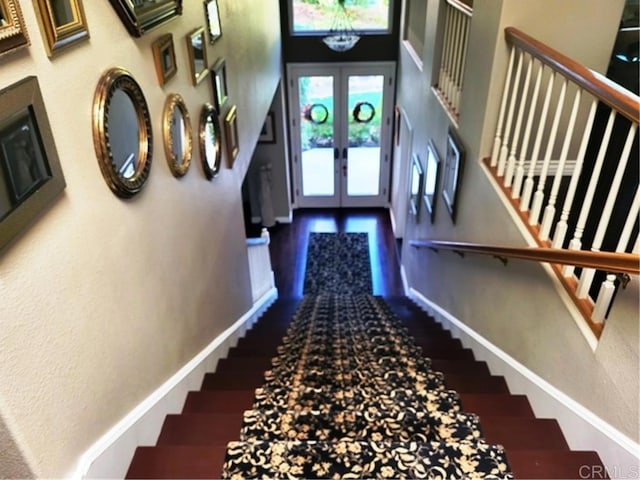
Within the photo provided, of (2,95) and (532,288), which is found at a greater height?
(2,95)

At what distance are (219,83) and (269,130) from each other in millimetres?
4241

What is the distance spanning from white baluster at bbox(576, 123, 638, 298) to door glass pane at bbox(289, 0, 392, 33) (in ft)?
18.5

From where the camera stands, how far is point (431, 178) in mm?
4348

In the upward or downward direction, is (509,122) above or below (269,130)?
above

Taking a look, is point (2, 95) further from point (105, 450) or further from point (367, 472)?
point (367, 472)

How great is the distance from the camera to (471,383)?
99.9 inches

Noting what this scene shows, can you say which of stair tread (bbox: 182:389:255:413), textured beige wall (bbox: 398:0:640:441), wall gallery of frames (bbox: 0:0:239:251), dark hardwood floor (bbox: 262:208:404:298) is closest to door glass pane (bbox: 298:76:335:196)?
dark hardwood floor (bbox: 262:208:404:298)

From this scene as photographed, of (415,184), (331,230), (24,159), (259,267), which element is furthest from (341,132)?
(24,159)

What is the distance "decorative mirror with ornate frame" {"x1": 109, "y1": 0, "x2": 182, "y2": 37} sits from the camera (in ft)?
5.32

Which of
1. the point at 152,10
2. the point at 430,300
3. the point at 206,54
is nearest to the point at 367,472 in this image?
the point at 152,10

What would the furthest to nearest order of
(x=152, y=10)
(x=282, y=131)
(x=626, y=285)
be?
(x=282, y=131), (x=152, y=10), (x=626, y=285)

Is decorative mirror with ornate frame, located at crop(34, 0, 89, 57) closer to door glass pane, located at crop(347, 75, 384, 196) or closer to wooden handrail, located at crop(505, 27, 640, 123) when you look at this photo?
wooden handrail, located at crop(505, 27, 640, 123)

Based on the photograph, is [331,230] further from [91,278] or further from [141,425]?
[91,278]

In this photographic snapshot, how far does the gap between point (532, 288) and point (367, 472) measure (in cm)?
120
